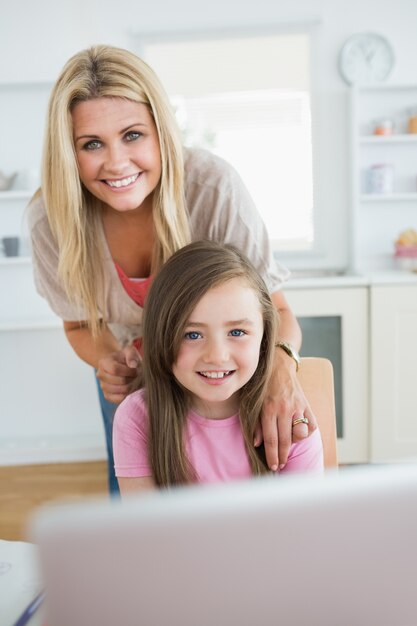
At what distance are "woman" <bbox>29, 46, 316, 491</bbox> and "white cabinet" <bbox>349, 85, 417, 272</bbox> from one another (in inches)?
71.9

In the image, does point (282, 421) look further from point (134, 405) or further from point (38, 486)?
point (38, 486)

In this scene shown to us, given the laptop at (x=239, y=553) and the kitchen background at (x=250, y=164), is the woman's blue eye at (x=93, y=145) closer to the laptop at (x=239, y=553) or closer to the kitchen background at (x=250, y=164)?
the laptop at (x=239, y=553)

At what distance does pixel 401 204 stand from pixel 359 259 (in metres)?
0.35

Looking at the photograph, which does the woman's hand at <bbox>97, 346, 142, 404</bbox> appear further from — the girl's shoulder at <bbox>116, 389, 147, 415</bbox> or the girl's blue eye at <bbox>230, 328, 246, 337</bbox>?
the girl's blue eye at <bbox>230, 328, 246, 337</bbox>

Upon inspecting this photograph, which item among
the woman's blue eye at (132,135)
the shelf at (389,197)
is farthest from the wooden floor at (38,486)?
the shelf at (389,197)

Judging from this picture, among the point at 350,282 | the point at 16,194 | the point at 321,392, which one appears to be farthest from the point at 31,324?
the point at 321,392

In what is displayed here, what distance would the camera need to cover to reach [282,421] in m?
1.01

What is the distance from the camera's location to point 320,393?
1.13 metres

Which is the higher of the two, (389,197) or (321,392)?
(389,197)

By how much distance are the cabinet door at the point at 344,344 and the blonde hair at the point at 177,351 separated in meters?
1.61

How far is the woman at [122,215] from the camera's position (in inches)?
43.2

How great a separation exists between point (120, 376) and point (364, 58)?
246cm

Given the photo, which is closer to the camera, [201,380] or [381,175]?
[201,380]

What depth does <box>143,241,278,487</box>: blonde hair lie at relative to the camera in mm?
990
